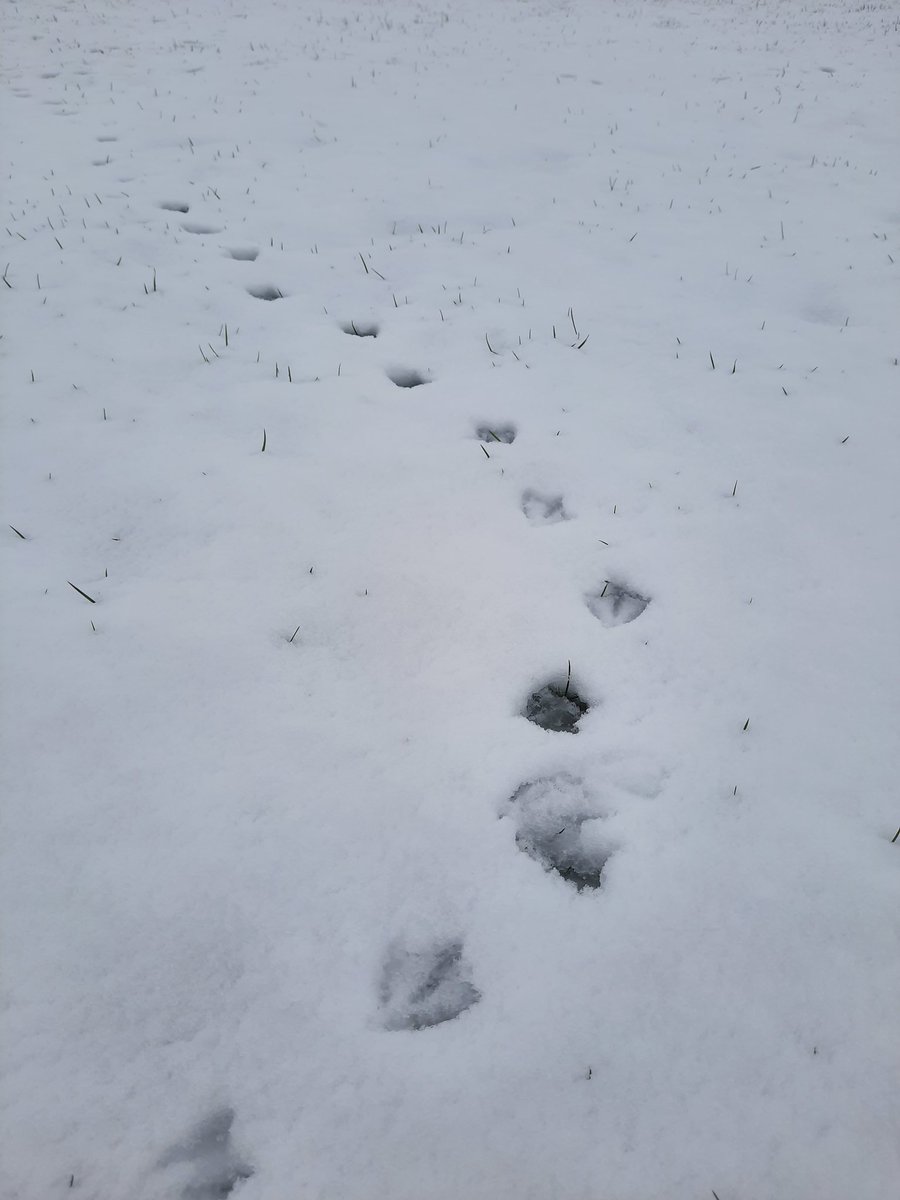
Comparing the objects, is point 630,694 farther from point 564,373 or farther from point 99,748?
point 564,373

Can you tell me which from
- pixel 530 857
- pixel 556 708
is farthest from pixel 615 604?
pixel 530 857

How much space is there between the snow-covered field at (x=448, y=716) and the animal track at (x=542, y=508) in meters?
0.02

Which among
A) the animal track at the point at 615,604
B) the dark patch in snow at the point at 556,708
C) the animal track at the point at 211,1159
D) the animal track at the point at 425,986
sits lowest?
the animal track at the point at 211,1159

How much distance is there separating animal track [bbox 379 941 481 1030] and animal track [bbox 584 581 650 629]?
141 cm

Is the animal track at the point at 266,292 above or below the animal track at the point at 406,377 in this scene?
above

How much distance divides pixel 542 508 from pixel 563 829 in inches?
64.1

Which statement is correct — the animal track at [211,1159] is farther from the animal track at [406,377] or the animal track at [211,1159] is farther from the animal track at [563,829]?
the animal track at [406,377]

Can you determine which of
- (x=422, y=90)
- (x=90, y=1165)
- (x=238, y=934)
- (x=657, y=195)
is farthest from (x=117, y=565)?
(x=422, y=90)

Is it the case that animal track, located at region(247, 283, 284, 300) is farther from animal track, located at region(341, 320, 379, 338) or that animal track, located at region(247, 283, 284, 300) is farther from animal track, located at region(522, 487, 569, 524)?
animal track, located at region(522, 487, 569, 524)

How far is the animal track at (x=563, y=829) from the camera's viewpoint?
2051 millimetres

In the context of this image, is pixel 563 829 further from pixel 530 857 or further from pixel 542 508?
pixel 542 508

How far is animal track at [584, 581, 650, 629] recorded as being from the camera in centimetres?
275

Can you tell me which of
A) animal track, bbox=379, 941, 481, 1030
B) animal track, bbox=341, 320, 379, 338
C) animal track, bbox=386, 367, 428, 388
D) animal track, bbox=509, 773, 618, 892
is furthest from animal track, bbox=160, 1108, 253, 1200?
animal track, bbox=341, 320, 379, 338

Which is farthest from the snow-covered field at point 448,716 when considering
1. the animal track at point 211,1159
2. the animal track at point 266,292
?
the animal track at point 266,292
